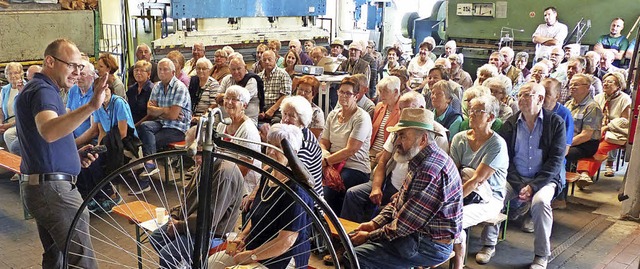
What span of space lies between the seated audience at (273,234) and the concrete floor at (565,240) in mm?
1277

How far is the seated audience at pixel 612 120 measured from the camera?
589 cm

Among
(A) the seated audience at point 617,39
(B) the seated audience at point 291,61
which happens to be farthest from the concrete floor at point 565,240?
(A) the seated audience at point 617,39

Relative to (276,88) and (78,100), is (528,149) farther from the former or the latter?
(78,100)

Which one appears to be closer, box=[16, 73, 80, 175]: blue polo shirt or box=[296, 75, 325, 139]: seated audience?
box=[16, 73, 80, 175]: blue polo shirt

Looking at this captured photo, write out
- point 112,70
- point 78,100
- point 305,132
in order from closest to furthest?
point 305,132, point 78,100, point 112,70

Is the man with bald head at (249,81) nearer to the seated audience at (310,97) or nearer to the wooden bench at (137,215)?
the seated audience at (310,97)

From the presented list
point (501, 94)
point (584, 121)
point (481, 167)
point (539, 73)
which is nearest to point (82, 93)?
point (481, 167)

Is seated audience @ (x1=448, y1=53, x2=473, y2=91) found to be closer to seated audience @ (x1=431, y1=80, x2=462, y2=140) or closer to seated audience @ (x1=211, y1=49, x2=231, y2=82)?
seated audience @ (x1=431, y1=80, x2=462, y2=140)

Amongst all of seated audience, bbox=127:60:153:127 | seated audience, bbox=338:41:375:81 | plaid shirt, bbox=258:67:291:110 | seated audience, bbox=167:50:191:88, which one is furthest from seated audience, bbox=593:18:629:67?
seated audience, bbox=127:60:153:127

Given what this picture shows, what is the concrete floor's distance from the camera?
440 cm

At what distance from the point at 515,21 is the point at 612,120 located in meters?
6.29

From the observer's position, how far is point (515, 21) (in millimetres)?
12039

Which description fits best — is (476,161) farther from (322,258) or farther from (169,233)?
(169,233)

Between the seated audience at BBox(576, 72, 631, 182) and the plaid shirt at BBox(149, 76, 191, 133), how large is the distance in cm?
408
